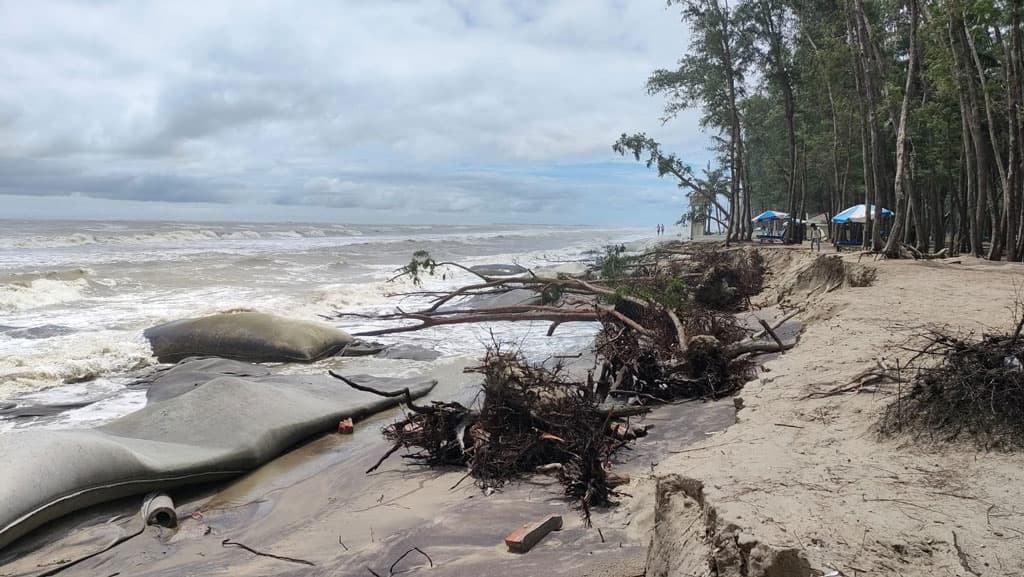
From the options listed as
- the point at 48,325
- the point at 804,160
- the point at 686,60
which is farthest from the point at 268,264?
the point at 804,160

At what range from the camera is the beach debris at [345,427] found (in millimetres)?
6945

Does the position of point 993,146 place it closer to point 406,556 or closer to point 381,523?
point 381,523

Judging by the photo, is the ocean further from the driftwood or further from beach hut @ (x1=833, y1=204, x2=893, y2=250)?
beach hut @ (x1=833, y1=204, x2=893, y2=250)

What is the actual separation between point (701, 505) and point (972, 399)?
157 cm

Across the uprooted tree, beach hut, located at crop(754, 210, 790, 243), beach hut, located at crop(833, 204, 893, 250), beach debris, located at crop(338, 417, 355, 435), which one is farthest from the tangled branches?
beach hut, located at crop(754, 210, 790, 243)

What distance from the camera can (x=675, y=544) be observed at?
2.81 m

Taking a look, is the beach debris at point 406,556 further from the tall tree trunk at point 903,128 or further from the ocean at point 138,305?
the tall tree trunk at point 903,128

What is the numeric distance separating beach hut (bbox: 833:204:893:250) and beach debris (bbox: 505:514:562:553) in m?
18.4

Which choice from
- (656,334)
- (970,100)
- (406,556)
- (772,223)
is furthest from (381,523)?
(772,223)

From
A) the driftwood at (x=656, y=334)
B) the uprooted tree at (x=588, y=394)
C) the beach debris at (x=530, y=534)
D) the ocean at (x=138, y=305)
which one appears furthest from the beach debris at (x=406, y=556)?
the ocean at (x=138, y=305)

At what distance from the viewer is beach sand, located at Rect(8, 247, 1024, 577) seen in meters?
2.42

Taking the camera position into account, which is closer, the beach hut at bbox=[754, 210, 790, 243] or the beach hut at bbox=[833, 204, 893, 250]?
the beach hut at bbox=[833, 204, 893, 250]

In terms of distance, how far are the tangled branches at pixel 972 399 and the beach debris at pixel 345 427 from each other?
4.88 metres

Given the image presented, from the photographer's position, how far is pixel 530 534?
366cm
